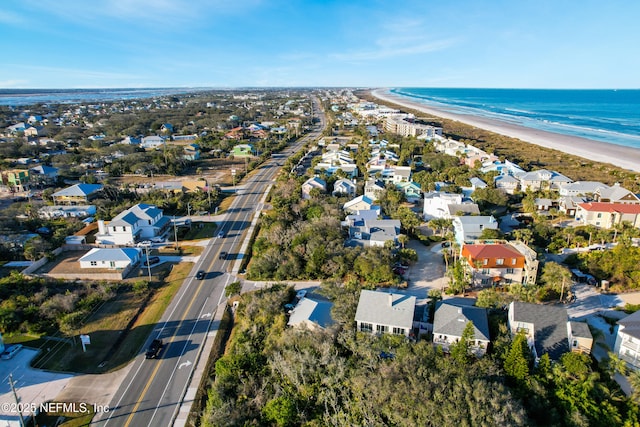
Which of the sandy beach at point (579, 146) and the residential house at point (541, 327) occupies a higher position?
the sandy beach at point (579, 146)

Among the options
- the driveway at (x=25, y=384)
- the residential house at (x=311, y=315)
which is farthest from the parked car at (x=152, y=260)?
the residential house at (x=311, y=315)

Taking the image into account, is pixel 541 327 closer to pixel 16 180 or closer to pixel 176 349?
pixel 176 349

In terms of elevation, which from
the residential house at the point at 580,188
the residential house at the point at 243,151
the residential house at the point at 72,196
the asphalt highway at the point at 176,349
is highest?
the residential house at the point at 243,151

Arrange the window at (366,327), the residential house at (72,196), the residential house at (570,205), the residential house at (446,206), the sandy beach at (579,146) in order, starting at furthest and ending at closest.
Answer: the sandy beach at (579,146)
the residential house at (72,196)
the residential house at (570,205)
the residential house at (446,206)
the window at (366,327)

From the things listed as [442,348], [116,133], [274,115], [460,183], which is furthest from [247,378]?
[274,115]

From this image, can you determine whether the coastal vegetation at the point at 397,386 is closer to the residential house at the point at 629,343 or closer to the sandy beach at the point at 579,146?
the residential house at the point at 629,343

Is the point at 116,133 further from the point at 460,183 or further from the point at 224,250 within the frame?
the point at 460,183

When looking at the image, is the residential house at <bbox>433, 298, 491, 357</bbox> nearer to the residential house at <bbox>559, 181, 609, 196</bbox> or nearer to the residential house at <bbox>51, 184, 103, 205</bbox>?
the residential house at <bbox>559, 181, 609, 196</bbox>

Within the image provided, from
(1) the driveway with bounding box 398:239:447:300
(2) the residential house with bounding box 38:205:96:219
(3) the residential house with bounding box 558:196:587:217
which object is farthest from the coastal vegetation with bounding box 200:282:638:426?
(2) the residential house with bounding box 38:205:96:219
